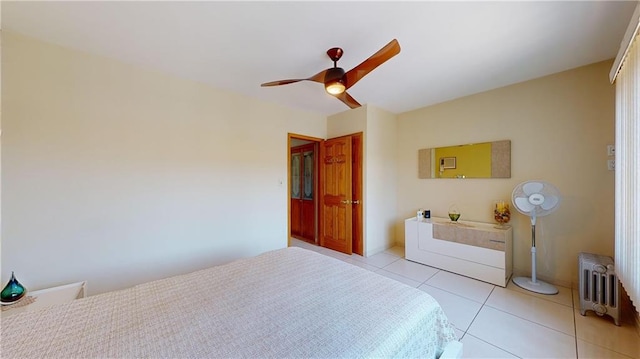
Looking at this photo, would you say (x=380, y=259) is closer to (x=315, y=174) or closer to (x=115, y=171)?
(x=315, y=174)

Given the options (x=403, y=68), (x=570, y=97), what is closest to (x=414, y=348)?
(x=403, y=68)

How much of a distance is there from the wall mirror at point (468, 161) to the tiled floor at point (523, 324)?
4.80 ft

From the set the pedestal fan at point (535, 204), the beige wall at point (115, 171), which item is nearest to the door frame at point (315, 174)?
the beige wall at point (115, 171)

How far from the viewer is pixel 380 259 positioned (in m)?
3.43

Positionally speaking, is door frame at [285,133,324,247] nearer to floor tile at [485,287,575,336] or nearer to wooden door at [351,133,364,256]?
wooden door at [351,133,364,256]

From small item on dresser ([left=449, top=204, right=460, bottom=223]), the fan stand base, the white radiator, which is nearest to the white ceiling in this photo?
small item on dresser ([left=449, top=204, right=460, bottom=223])

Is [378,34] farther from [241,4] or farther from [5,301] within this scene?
[5,301]

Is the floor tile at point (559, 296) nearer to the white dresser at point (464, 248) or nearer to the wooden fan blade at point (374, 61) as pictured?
the white dresser at point (464, 248)

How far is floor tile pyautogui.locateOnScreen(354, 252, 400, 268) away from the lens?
10.6 ft

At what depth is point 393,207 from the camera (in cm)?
408

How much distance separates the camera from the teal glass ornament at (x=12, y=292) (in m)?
1.61

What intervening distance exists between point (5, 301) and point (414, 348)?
2799mm

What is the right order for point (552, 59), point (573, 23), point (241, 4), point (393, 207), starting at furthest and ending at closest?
1. point (393, 207)
2. point (552, 59)
3. point (573, 23)
4. point (241, 4)

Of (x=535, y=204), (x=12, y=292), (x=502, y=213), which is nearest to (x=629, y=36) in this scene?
(x=535, y=204)
